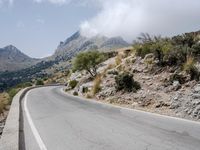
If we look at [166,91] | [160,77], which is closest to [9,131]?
[166,91]

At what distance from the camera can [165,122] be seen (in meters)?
11.6

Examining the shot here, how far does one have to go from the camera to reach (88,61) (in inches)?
1487

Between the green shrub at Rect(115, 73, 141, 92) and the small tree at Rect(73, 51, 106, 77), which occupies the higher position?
the small tree at Rect(73, 51, 106, 77)

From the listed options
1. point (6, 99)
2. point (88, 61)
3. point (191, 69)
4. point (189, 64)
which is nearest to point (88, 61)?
point (88, 61)

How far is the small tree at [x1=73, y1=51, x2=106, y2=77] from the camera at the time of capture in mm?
37562

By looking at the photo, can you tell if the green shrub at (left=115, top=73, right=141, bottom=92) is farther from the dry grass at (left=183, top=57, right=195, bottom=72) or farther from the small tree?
the small tree

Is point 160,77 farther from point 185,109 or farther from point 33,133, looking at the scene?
point 33,133

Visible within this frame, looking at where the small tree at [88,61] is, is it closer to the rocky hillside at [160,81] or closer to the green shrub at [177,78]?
the rocky hillside at [160,81]

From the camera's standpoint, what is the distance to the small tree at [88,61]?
1479 inches

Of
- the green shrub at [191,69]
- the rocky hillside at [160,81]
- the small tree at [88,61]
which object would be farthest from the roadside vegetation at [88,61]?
the green shrub at [191,69]

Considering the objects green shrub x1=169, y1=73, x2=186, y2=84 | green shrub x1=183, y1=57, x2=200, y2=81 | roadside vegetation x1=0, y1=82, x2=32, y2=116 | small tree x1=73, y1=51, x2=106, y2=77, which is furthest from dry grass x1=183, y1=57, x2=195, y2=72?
small tree x1=73, y1=51, x2=106, y2=77

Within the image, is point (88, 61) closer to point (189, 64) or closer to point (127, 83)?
point (127, 83)

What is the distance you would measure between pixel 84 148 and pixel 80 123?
14.5 feet

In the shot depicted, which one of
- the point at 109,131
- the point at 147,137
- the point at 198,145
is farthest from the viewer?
the point at 109,131
